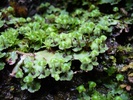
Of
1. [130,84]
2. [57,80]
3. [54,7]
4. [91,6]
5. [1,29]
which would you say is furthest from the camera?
[54,7]

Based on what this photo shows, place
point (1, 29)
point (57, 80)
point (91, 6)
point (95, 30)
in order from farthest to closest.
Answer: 1. point (91, 6)
2. point (1, 29)
3. point (95, 30)
4. point (57, 80)

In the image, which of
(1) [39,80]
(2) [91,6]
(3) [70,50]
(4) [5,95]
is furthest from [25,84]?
(2) [91,6]

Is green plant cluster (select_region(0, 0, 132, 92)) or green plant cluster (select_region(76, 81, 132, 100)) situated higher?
green plant cluster (select_region(0, 0, 132, 92))

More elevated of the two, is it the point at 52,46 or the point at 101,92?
the point at 52,46

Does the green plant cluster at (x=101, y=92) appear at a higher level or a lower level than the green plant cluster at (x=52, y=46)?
lower

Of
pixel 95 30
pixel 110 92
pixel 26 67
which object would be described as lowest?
pixel 110 92

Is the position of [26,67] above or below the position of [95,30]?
below

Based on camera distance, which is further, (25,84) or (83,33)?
(83,33)

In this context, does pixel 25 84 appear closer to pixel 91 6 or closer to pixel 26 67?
pixel 26 67
